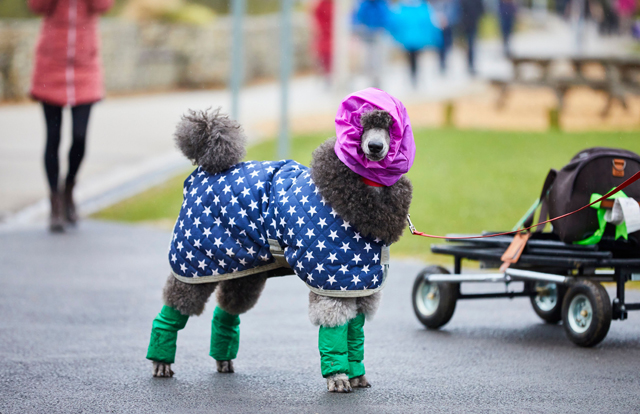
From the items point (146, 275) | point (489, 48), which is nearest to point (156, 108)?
point (146, 275)

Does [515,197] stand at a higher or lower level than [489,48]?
lower

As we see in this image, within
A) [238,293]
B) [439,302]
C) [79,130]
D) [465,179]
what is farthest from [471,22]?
[238,293]

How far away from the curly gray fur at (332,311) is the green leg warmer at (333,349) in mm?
40

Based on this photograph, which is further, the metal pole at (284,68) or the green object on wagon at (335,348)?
the metal pole at (284,68)

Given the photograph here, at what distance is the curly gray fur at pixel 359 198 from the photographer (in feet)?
13.6

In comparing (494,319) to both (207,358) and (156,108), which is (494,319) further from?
(156,108)

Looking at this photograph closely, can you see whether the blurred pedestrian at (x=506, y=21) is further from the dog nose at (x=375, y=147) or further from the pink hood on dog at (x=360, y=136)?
the dog nose at (x=375, y=147)

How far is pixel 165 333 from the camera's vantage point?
15.1ft

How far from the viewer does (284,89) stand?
40.5ft

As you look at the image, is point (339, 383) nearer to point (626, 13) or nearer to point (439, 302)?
point (439, 302)

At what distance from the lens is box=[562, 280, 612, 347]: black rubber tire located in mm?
4965

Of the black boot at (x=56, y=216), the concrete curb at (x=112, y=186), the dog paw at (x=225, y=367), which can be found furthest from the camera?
the concrete curb at (x=112, y=186)

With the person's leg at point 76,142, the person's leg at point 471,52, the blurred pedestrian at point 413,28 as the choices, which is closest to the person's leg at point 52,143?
the person's leg at point 76,142

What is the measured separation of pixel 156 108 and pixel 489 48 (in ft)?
56.8
